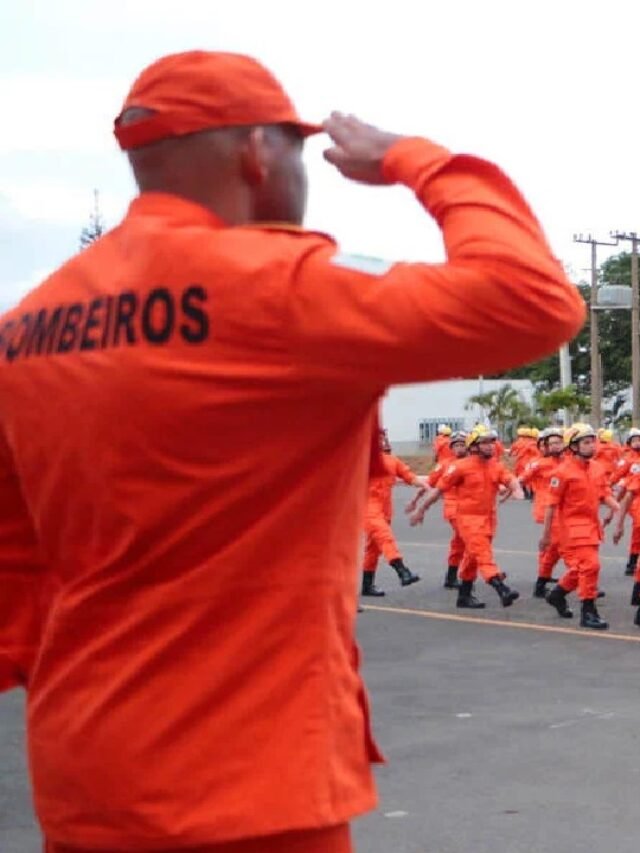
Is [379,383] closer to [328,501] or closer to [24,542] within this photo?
[328,501]

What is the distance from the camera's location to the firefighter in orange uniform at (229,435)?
2.06m

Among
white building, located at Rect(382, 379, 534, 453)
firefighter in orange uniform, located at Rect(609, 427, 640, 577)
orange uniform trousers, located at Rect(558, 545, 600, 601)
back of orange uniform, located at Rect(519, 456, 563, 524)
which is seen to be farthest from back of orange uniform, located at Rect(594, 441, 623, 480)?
white building, located at Rect(382, 379, 534, 453)

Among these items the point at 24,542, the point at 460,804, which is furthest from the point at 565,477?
the point at 24,542

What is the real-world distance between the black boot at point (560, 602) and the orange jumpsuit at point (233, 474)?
39.7 ft

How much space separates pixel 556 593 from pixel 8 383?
12321mm

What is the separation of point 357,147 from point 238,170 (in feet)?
0.58

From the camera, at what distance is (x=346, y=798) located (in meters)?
2.21

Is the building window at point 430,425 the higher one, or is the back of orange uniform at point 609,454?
the building window at point 430,425

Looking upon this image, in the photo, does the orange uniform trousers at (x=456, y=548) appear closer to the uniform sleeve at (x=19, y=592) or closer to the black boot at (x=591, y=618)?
the black boot at (x=591, y=618)

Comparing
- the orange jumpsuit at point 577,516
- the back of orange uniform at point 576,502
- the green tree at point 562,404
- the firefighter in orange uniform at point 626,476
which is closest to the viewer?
the orange jumpsuit at point 577,516

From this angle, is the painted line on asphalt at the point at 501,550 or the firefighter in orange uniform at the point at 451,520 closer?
the firefighter in orange uniform at the point at 451,520

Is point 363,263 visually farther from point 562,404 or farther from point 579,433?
point 562,404

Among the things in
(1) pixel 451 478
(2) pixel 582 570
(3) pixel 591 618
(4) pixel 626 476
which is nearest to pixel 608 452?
(4) pixel 626 476

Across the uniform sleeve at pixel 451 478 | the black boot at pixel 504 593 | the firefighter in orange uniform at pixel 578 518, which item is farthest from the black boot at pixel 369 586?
the firefighter in orange uniform at pixel 578 518
